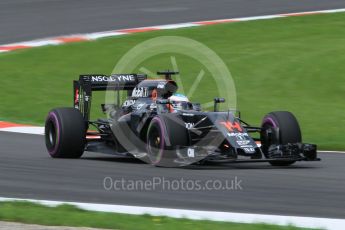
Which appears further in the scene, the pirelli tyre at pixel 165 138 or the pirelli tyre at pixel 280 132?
the pirelli tyre at pixel 280 132

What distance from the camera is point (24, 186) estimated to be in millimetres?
10477

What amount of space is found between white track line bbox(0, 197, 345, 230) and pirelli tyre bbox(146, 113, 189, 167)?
2703mm

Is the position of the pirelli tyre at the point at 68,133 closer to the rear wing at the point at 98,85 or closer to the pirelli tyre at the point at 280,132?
the rear wing at the point at 98,85

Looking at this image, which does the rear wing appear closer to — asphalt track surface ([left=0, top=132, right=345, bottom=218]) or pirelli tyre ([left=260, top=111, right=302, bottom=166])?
asphalt track surface ([left=0, top=132, right=345, bottom=218])

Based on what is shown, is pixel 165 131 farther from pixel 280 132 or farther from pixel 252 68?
pixel 252 68

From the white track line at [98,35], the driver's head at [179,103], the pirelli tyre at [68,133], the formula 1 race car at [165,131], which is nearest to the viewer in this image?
the formula 1 race car at [165,131]

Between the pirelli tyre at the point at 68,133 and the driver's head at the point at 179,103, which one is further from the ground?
the driver's head at the point at 179,103

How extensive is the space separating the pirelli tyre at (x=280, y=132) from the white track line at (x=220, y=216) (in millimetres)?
3753

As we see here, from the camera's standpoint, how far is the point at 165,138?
1179cm

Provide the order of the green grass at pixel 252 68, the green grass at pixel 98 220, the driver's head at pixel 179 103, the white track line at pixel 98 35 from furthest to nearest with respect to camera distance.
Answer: the white track line at pixel 98 35 < the green grass at pixel 252 68 < the driver's head at pixel 179 103 < the green grass at pixel 98 220

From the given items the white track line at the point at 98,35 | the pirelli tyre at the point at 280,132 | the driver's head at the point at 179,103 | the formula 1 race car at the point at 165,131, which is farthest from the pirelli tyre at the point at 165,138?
the white track line at the point at 98,35

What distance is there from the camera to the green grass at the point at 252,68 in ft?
59.7

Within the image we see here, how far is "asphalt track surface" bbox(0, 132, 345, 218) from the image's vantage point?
364 inches

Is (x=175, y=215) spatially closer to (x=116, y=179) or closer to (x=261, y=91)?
(x=116, y=179)
